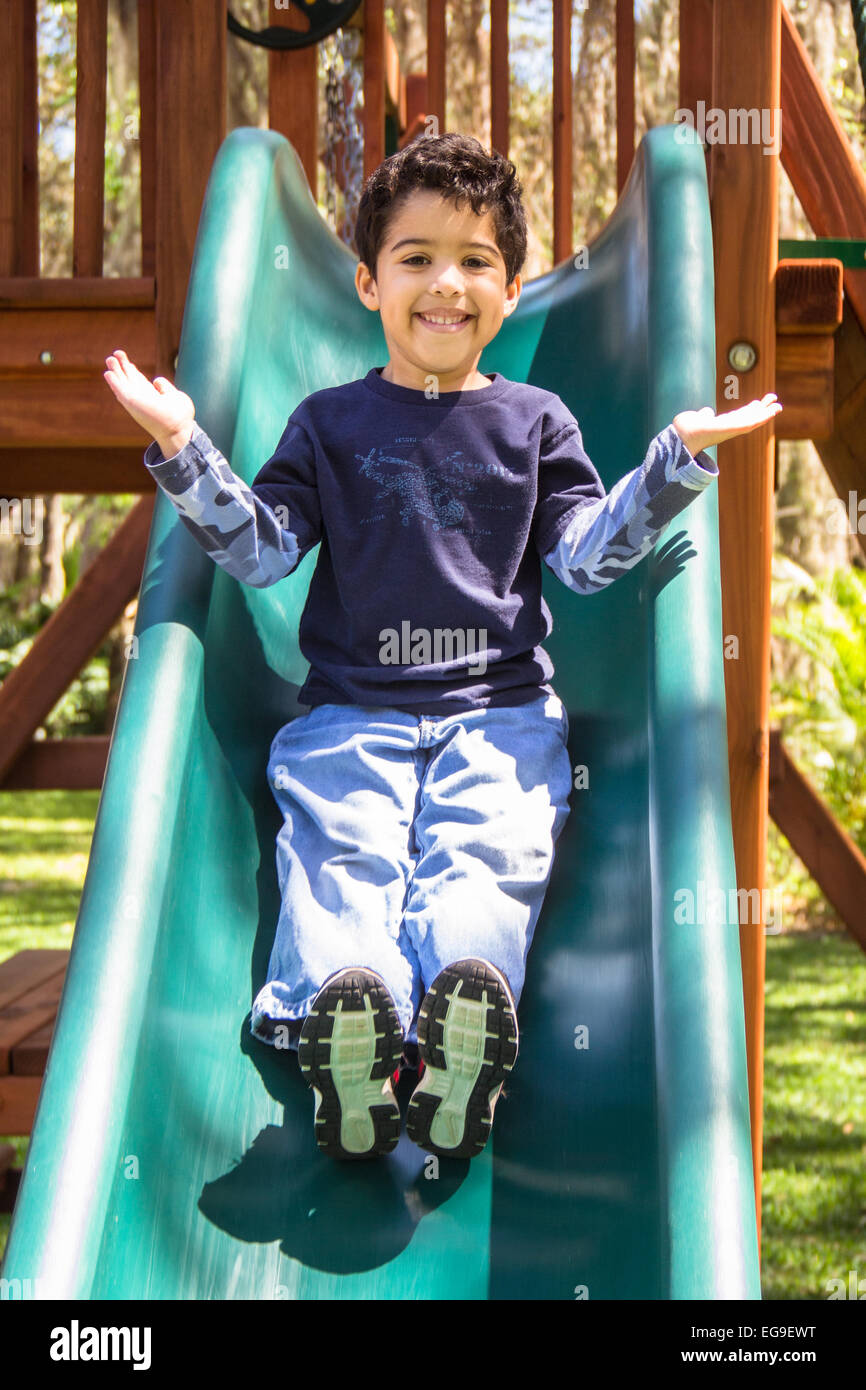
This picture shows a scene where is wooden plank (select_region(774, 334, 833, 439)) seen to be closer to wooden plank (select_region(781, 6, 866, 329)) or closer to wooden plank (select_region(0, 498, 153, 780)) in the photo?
wooden plank (select_region(781, 6, 866, 329))

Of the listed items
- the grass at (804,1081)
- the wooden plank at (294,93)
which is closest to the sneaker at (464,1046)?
the grass at (804,1081)

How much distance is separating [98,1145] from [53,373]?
79.7 inches

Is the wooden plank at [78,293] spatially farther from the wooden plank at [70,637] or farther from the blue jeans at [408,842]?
the wooden plank at [70,637]

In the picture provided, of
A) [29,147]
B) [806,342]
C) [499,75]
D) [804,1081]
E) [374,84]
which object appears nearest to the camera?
[806,342]

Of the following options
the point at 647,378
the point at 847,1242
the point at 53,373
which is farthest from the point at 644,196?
the point at 847,1242

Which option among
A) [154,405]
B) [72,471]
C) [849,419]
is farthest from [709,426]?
[72,471]

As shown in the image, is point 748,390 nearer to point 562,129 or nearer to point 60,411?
point 562,129

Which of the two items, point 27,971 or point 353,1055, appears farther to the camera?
point 27,971

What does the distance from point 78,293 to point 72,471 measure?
1.09 m

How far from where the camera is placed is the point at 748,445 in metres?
2.70

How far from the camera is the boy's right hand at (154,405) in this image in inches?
73.5

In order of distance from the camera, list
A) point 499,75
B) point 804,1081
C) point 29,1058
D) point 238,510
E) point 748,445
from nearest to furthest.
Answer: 1. point 238,510
2. point 748,445
3. point 29,1058
4. point 499,75
5. point 804,1081

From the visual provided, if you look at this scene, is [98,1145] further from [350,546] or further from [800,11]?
[800,11]

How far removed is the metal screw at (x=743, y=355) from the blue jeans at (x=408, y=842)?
96cm
